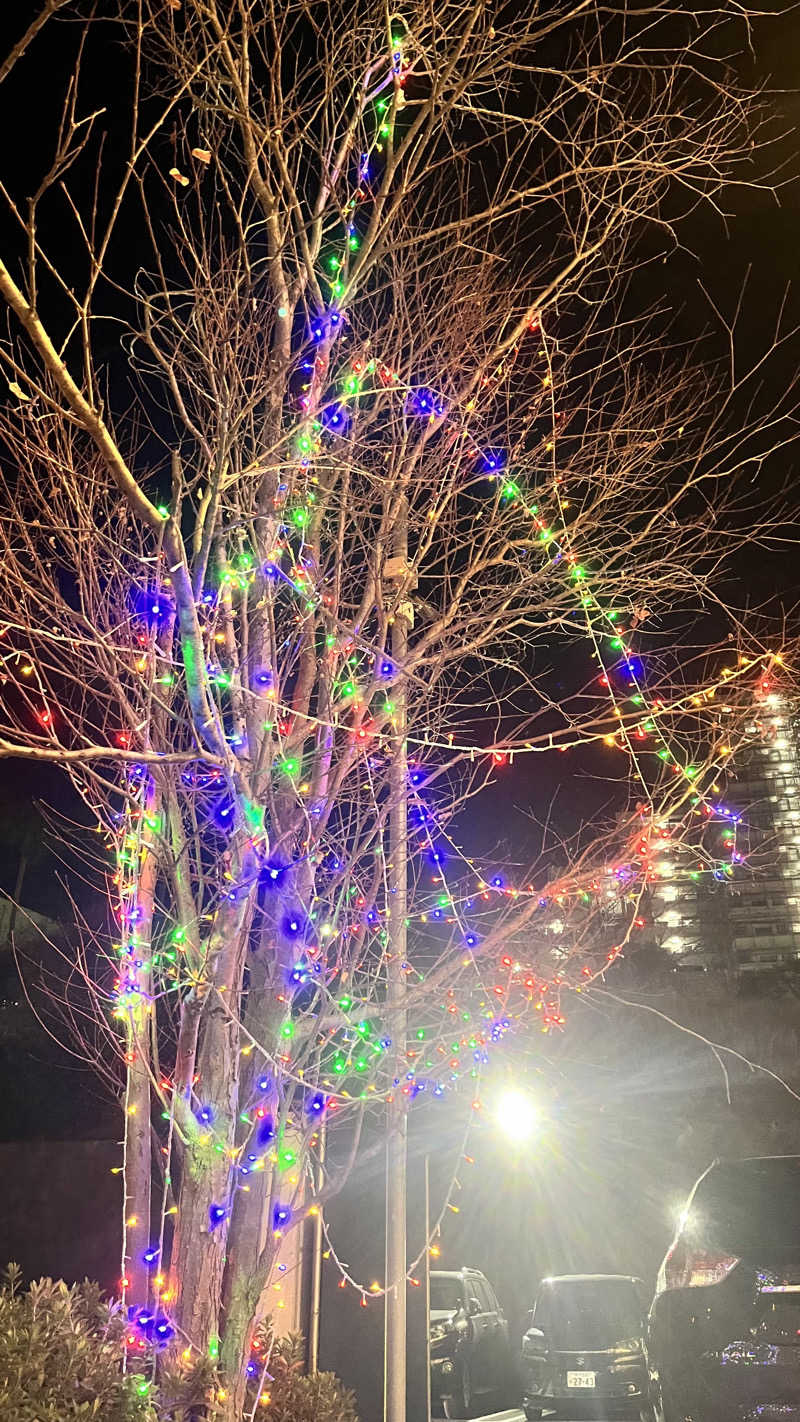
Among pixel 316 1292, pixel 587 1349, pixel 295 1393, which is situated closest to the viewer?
pixel 295 1393

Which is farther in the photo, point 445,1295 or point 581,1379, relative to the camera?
point 445,1295

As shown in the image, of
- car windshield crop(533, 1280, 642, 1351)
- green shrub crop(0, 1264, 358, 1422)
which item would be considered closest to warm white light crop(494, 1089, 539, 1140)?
car windshield crop(533, 1280, 642, 1351)

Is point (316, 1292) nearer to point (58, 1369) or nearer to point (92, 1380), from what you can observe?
point (92, 1380)

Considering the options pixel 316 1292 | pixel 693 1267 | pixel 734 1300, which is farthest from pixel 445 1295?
pixel 734 1300

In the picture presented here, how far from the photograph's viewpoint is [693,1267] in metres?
5.73

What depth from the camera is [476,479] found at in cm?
496

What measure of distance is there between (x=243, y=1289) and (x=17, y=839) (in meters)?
6.22

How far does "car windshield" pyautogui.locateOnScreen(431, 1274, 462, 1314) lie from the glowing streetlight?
3.33 feet

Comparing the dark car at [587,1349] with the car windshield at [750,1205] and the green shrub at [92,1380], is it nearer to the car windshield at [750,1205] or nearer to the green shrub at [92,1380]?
the car windshield at [750,1205]

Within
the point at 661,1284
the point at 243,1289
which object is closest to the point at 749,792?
the point at 661,1284

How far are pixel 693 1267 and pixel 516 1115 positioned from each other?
5.38ft

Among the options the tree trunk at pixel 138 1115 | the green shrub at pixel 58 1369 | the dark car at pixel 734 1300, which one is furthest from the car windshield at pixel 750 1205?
the green shrub at pixel 58 1369

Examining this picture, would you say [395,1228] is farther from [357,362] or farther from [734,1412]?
[357,362]

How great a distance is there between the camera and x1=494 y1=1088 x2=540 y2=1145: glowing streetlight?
694 centimetres
